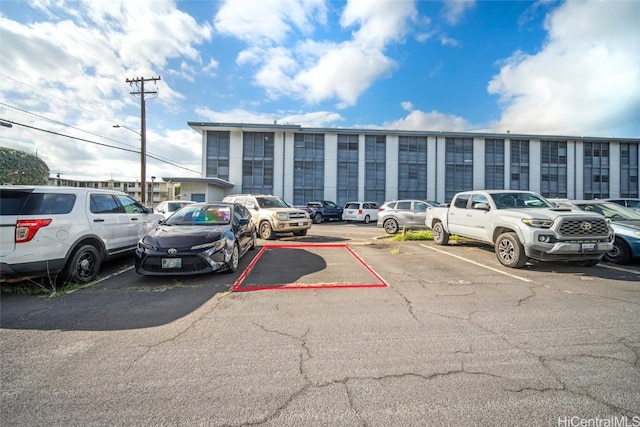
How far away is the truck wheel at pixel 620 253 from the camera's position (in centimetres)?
682

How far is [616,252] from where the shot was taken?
697 cm

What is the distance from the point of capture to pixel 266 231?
11.1 meters

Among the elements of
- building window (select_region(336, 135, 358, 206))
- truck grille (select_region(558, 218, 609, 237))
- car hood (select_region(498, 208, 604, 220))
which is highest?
building window (select_region(336, 135, 358, 206))

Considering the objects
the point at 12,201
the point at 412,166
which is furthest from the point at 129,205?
the point at 412,166

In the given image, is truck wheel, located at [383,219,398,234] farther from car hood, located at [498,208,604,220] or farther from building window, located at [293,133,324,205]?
building window, located at [293,133,324,205]

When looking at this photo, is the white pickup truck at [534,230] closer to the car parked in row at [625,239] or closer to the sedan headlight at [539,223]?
the sedan headlight at [539,223]

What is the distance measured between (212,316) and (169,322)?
516 mm

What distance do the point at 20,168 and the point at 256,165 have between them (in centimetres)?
2925

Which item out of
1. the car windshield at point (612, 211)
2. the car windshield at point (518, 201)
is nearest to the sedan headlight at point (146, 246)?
the car windshield at point (518, 201)

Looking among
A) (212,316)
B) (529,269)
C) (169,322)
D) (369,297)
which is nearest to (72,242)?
(169,322)

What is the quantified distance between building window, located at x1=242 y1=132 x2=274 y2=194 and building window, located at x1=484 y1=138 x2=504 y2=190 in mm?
23043

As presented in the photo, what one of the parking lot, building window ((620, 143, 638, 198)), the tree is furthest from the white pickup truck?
the tree

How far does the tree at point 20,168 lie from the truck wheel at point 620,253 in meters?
46.9

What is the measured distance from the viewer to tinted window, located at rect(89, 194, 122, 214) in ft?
18.8
